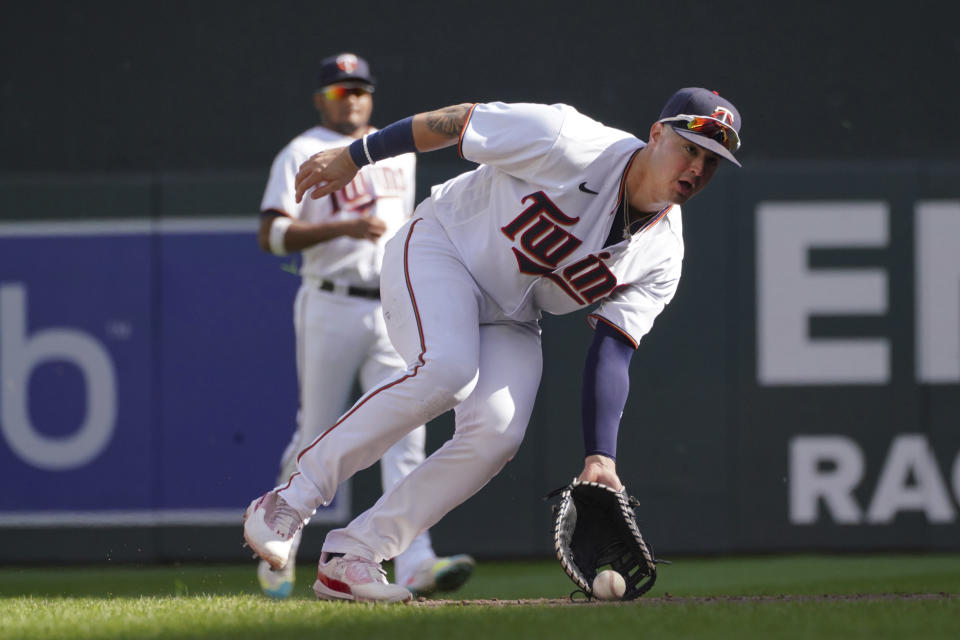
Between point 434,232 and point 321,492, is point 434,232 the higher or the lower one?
the higher one

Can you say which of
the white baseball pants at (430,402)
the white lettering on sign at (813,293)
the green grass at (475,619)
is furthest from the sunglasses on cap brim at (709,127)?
the white lettering on sign at (813,293)

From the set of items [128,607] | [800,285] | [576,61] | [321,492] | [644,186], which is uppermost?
[576,61]

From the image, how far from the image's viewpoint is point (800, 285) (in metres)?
5.32

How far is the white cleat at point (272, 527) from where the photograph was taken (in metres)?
3.22

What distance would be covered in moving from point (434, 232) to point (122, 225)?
7.60ft

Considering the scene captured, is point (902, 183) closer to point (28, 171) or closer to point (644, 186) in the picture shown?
point (644, 186)

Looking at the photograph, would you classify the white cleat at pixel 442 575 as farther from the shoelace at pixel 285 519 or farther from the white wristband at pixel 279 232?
the white wristband at pixel 279 232

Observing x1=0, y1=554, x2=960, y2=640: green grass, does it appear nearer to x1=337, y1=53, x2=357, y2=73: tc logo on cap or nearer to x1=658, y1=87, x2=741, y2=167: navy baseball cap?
x1=658, y1=87, x2=741, y2=167: navy baseball cap

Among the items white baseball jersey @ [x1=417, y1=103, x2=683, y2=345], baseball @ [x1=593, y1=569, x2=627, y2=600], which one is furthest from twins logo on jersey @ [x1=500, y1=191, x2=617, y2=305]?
baseball @ [x1=593, y1=569, x2=627, y2=600]

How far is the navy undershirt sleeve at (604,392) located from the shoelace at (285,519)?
28.2 inches

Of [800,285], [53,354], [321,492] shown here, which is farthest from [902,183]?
[53,354]

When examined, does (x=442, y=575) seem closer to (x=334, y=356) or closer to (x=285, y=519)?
(x=285, y=519)

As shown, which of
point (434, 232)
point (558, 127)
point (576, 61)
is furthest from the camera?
point (576, 61)

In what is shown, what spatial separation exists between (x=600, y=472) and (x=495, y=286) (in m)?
0.53
